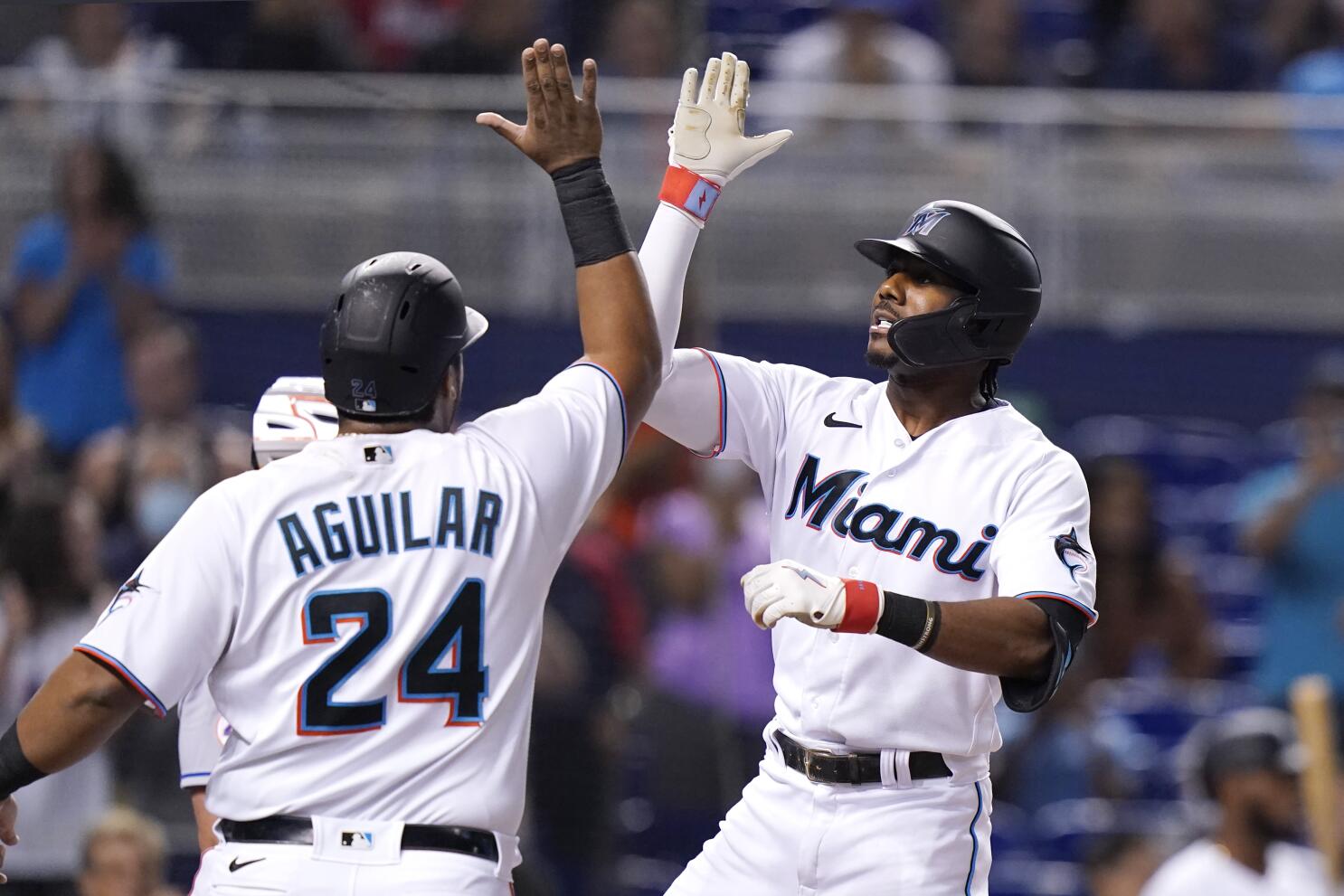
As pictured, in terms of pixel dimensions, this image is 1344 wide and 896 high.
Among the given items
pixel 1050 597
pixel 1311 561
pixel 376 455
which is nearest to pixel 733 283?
pixel 1311 561

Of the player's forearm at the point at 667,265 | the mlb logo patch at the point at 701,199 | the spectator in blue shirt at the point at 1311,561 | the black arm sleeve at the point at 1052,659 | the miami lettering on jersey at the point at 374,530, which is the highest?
the mlb logo patch at the point at 701,199

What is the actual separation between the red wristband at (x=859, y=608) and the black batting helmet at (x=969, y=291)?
0.70 metres

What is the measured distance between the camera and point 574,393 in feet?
12.4

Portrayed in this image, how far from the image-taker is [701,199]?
421 cm

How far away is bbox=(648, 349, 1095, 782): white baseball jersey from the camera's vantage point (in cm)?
391

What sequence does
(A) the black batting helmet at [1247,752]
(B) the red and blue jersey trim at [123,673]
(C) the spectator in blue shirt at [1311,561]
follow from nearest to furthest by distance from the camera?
(B) the red and blue jersey trim at [123,673], (A) the black batting helmet at [1247,752], (C) the spectator in blue shirt at [1311,561]

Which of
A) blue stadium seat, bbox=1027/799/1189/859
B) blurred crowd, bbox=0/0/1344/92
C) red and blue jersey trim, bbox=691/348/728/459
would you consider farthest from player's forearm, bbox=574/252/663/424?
blurred crowd, bbox=0/0/1344/92

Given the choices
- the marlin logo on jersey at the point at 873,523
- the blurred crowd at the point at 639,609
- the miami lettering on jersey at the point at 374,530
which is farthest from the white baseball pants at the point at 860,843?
the blurred crowd at the point at 639,609

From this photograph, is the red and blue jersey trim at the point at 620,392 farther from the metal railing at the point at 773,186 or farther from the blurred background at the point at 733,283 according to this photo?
the metal railing at the point at 773,186

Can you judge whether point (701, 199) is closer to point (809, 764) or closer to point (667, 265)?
point (667, 265)

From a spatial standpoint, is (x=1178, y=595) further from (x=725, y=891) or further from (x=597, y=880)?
(x=725, y=891)

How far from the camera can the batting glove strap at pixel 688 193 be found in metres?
4.20

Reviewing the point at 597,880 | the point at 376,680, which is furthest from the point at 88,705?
the point at 597,880

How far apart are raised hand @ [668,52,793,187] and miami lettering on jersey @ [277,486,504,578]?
1.07 meters
